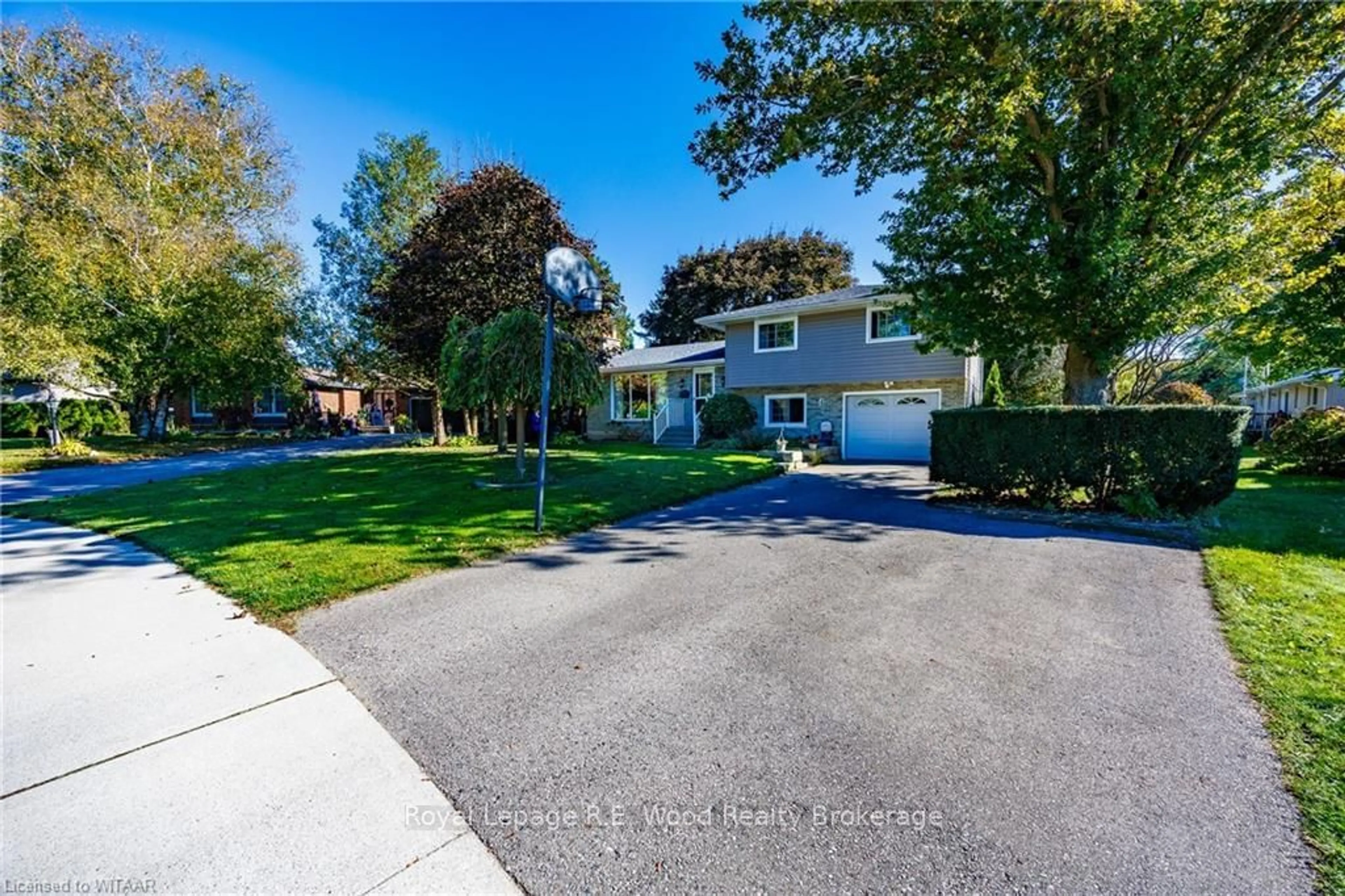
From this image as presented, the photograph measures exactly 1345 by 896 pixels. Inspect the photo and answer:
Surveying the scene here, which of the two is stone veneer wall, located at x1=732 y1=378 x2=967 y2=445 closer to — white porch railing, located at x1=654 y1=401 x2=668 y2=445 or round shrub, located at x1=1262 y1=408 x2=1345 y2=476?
white porch railing, located at x1=654 y1=401 x2=668 y2=445

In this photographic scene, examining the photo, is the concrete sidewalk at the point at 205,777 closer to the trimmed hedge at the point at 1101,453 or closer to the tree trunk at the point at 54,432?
the trimmed hedge at the point at 1101,453

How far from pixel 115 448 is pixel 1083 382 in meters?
26.7

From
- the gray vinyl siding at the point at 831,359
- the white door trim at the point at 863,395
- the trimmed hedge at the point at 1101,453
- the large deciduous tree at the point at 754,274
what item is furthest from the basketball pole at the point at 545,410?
the large deciduous tree at the point at 754,274

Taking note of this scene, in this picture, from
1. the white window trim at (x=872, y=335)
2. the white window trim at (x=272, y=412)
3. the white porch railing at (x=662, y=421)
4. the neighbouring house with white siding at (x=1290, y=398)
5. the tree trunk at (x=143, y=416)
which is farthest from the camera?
the white window trim at (x=272, y=412)

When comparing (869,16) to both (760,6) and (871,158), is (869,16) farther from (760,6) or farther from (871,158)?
(871,158)

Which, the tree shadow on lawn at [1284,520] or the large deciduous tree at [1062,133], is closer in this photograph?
the tree shadow on lawn at [1284,520]

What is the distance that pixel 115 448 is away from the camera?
17.5 m

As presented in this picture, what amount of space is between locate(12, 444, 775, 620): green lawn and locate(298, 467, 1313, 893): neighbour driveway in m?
0.69

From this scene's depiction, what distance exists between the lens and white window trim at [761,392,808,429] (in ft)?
59.4

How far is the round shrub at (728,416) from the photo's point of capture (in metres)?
18.3

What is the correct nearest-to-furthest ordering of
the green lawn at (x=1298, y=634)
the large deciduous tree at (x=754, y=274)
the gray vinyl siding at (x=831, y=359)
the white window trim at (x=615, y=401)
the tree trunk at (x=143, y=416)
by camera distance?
the green lawn at (x=1298, y=634)
the gray vinyl siding at (x=831, y=359)
the tree trunk at (x=143, y=416)
the white window trim at (x=615, y=401)
the large deciduous tree at (x=754, y=274)

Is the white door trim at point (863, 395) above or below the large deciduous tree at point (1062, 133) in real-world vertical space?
below

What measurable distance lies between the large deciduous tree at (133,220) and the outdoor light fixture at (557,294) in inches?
695

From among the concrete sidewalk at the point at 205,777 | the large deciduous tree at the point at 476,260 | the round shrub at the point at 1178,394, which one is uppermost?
the large deciduous tree at the point at 476,260
